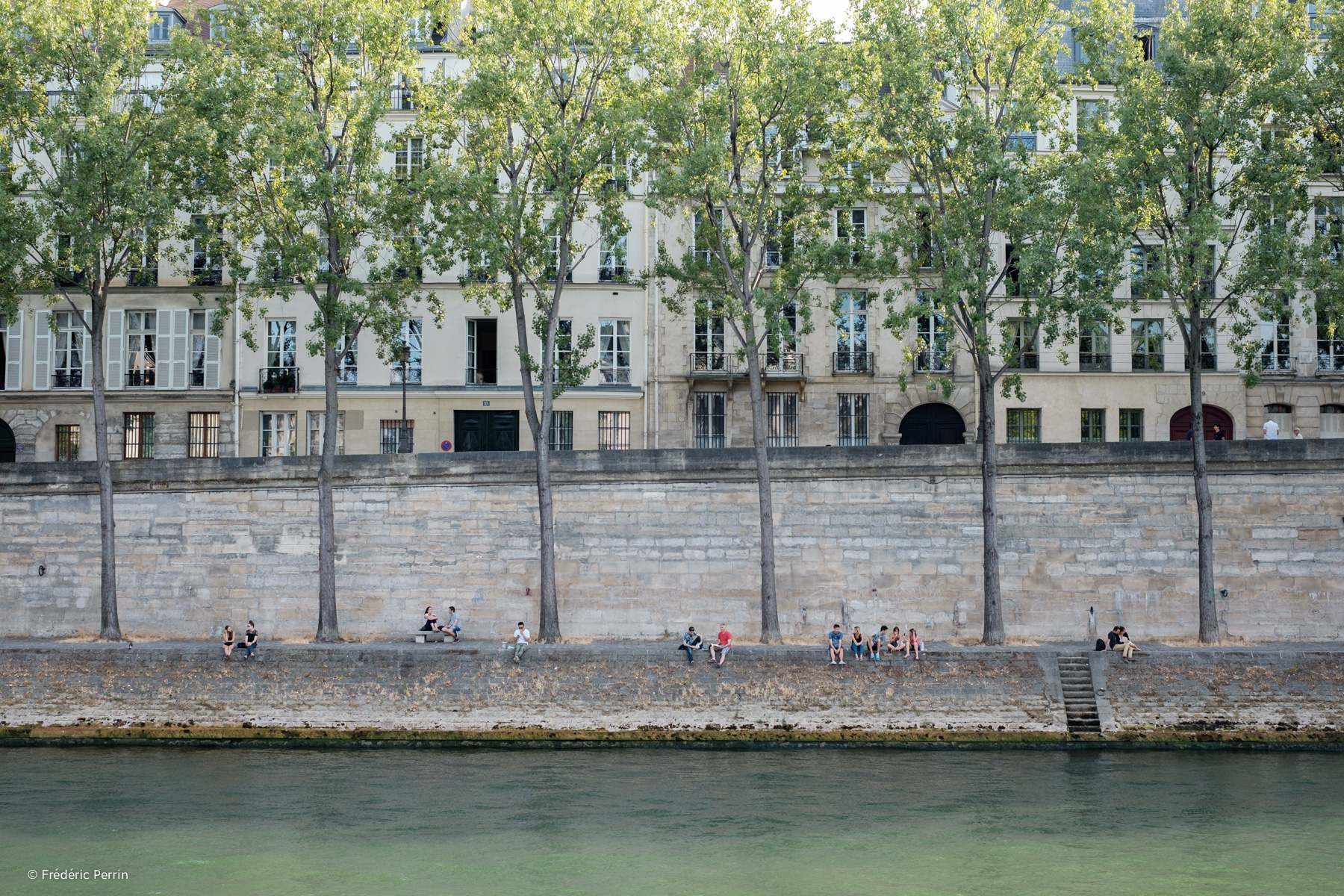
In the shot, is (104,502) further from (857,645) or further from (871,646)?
(871,646)

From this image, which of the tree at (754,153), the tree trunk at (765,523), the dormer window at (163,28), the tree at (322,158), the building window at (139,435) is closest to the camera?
the tree at (754,153)

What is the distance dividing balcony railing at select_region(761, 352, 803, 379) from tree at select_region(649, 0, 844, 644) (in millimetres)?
8877

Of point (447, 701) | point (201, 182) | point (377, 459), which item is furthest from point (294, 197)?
point (447, 701)

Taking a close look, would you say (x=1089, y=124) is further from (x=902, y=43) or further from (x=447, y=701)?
(x=447, y=701)

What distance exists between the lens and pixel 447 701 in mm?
25188

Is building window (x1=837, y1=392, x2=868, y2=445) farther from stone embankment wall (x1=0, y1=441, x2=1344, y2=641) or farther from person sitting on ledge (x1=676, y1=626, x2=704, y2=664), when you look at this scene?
person sitting on ledge (x1=676, y1=626, x2=704, y2=664)

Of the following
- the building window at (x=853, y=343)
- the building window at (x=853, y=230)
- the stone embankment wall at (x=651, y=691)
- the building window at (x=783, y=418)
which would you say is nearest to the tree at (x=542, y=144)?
the stone embankment wall at (x=651, y=691)

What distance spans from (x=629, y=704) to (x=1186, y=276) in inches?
508

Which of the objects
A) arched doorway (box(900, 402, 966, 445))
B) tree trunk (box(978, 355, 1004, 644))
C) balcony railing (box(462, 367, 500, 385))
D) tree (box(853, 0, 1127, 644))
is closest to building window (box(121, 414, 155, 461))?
balcony railing (box(462, 367, 500, 385))

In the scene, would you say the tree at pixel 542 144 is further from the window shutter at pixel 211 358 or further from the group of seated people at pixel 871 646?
the window shutter at pixel 211 358

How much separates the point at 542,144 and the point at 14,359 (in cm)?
1876

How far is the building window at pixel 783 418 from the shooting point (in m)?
37.5

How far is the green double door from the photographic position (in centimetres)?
3738

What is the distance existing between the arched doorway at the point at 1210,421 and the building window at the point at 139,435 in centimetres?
2762
